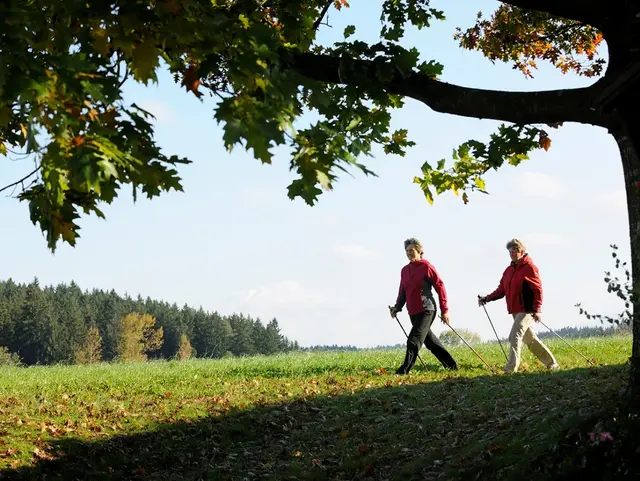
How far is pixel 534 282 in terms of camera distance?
14344 mm

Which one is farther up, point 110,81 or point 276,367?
point 110,81

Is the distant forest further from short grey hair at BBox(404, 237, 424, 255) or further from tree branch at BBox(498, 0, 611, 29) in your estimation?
tree branch at BBox(498, 0, 611, 29)

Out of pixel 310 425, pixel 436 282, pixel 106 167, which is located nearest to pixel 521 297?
pixel 436 282

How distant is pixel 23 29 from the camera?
18.5 feet

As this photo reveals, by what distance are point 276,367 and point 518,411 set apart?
30.8 ft

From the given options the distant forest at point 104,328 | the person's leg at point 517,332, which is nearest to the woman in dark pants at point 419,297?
the person's leg at point 517,332

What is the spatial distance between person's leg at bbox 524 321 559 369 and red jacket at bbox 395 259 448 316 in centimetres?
175

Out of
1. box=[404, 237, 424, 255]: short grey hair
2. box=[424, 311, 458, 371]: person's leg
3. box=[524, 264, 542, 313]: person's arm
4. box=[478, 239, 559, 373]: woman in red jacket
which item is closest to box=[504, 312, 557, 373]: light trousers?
box=[478, 239, 559, 373]: woman in red jacket

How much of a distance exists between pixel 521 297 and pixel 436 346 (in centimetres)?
222

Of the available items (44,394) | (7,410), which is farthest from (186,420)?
(44,394)

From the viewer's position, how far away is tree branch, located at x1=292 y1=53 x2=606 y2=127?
27.7 ft

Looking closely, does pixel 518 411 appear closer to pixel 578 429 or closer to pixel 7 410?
pixel 578 429

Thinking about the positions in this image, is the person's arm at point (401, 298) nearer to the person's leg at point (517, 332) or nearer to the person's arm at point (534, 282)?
the person's leg at point (517, 332)

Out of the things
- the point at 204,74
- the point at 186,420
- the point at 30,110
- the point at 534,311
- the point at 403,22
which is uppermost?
the point at 403,22
